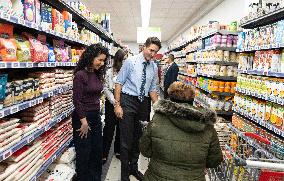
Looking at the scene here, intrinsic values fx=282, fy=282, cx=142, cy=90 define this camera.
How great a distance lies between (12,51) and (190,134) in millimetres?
1524

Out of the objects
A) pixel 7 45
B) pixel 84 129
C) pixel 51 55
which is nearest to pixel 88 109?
pixel 84 129

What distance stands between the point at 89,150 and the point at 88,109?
492mm

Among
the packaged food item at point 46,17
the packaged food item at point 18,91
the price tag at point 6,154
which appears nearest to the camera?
the price tag at point 6,154

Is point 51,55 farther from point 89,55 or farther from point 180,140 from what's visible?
point 180,140

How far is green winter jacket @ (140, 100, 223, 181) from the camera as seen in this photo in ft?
6.66

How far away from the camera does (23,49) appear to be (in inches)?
97.2

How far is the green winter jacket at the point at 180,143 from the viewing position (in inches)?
79.9

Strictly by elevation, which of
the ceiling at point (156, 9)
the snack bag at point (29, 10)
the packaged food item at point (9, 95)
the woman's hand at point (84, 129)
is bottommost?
the woman's hand at point (84, 129)

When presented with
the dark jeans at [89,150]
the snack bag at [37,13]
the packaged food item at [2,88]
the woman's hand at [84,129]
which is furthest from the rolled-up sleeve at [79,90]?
the packaged food item at [2,88]

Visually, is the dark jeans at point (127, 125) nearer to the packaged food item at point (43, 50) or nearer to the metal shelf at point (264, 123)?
the packaged food item at point (43, 50)

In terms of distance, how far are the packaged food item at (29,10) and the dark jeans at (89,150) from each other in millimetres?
1123

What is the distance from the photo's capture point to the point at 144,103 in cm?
381

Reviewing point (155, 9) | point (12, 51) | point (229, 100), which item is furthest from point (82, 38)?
point (155, 9)

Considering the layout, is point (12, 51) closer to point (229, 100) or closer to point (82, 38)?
point (82, 38)
